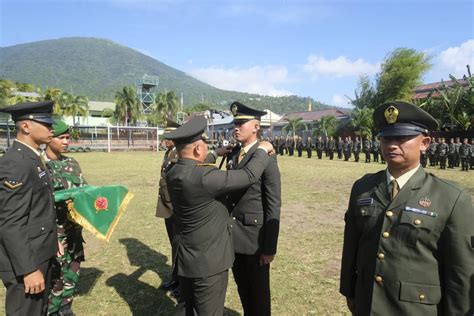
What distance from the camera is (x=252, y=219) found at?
10.8ft

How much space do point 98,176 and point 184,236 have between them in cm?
1418

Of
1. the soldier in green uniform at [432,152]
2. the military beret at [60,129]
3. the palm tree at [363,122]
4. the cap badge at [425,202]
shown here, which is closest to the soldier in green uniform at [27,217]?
the military beret at [60,129]

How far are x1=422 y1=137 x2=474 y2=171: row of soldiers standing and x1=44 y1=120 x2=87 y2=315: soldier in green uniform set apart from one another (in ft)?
68.3

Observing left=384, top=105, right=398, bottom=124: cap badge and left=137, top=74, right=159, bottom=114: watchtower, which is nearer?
left=384, top=105, right=398, bottom=124: cap badge

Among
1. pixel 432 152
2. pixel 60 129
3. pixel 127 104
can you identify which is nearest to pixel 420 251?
pixel 60 129

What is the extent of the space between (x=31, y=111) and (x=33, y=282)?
142 cm

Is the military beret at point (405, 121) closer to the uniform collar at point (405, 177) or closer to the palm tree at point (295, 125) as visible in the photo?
the uniform collar at point (405, 177)

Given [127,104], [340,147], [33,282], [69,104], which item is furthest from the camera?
[127,104]

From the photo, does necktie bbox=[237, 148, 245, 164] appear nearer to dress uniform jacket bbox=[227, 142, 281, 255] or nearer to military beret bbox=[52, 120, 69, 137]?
dress uniform jacket bbox=[227, 142, 281, 255]

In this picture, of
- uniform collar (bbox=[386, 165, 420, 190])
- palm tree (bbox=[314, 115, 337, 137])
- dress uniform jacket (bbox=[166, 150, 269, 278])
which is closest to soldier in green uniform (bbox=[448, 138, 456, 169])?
dress uniform jacket (bbox=[166, 150, 269, 278])

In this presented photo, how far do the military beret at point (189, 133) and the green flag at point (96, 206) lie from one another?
1589 mm

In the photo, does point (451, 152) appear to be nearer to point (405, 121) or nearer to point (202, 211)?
point (405, 121)

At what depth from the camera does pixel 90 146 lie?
40.1 m

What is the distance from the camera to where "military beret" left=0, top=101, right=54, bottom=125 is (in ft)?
9.56
